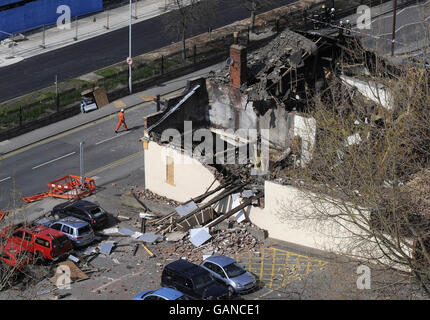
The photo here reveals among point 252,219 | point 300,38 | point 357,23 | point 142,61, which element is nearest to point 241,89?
point 300,38

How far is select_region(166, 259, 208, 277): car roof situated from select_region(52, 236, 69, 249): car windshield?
20.7ft

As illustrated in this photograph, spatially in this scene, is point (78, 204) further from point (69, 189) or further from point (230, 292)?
point (230, 292)

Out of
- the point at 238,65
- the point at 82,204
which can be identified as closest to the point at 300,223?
the point at 238,65

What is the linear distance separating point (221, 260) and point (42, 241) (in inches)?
361

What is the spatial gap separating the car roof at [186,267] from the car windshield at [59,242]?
6297 millimetres

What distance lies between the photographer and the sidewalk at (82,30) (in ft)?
221

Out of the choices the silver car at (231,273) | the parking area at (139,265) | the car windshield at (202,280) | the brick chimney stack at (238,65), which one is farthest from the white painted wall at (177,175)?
the car windshield at (202,280)

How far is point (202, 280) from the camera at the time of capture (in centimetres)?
3566

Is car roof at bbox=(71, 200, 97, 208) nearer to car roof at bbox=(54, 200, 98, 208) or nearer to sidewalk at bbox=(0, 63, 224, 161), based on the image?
car roof at bbox=(54, 200, 98, 208)

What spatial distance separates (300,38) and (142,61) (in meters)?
21.8

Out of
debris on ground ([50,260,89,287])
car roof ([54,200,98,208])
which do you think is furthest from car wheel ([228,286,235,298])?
car roof ([54,200,98,208])

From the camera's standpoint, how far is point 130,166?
5100cm

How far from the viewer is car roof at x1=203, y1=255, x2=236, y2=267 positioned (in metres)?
37.0

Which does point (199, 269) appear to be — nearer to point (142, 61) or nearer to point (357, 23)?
point (142, 61)
